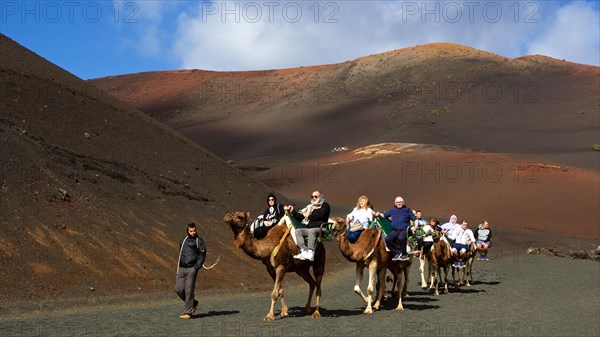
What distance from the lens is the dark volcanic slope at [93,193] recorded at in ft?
74.8

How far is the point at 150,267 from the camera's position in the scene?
82.4ft

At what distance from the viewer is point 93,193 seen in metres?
29.1

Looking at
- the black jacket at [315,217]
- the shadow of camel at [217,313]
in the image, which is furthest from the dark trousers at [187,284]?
the black jacket at [315,217]

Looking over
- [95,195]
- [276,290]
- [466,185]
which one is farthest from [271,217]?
[466,185]

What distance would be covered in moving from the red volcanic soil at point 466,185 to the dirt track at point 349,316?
3265 centimetres

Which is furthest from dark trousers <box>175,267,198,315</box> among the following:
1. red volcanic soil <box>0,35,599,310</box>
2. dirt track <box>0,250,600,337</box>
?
red volcanic soil <box>0,35,599,310</box>

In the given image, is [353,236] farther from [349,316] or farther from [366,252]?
[349,316]

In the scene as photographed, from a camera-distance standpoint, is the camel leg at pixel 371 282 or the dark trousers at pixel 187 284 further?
the camel leg at pixel 371 282

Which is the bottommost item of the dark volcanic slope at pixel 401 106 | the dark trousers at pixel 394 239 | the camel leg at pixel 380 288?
the camel leg at pixel 380 288

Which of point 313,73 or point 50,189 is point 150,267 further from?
point 313,73

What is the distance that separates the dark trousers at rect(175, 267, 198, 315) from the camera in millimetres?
16500

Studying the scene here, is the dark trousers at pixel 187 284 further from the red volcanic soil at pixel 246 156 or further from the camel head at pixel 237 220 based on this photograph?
the red volcanic soil at pixel 246 156

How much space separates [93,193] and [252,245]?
14.8 m

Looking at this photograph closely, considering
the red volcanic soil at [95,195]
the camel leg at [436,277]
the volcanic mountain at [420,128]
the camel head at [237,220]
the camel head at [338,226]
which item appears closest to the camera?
the camel head at [237,220]
